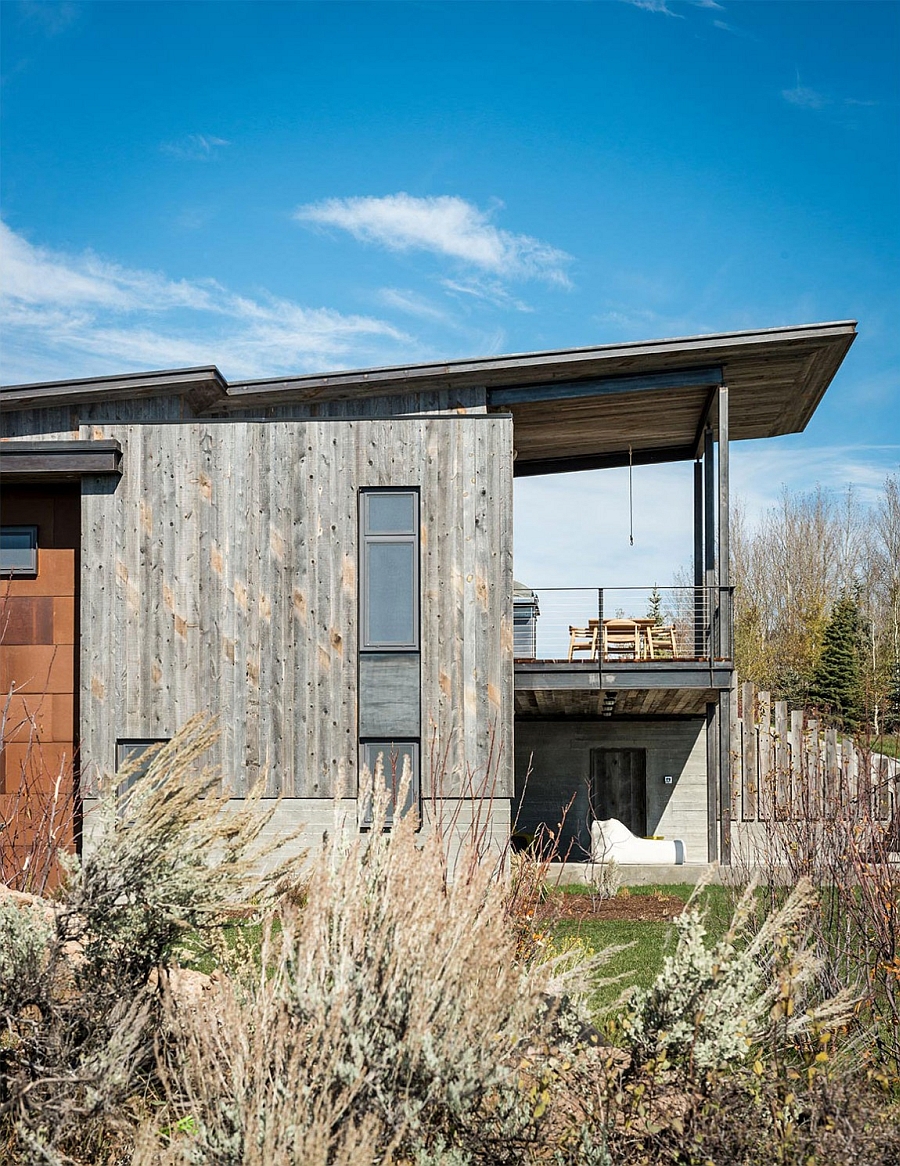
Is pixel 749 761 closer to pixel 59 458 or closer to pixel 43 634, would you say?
pixel 43 634

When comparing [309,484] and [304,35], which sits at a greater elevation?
[304,35]

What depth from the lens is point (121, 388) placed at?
14.5 meters

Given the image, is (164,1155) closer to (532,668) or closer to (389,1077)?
(389,1077)

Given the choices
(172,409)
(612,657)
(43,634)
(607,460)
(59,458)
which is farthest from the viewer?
(607,460)

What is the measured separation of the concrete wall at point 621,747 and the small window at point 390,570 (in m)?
5.69

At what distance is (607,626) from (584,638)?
3.06 feet

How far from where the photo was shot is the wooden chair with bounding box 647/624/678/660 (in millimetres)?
16203

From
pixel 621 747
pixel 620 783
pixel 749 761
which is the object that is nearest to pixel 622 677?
pixel 749 761

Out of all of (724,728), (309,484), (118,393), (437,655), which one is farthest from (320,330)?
(724,728)

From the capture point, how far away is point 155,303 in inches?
720

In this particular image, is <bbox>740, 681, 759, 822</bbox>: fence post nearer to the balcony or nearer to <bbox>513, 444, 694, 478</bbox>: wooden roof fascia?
the balcony

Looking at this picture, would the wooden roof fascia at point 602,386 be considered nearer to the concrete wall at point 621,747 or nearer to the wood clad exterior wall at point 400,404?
the wood clad exterior wall at point 400,404

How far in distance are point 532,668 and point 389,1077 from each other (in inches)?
426

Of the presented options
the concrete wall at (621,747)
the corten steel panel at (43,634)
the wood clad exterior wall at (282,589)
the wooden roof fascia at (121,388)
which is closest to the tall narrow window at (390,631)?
the wood clad exterior wall at (282,589)
